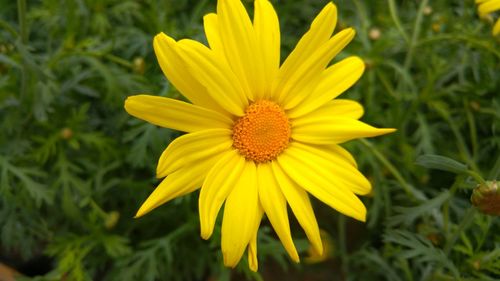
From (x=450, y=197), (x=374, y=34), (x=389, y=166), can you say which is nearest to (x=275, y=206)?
(x=389, y=166)

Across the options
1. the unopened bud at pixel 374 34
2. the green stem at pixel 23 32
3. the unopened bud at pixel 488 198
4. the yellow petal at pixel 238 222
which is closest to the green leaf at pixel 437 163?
the unopened bud at pixel 488 198

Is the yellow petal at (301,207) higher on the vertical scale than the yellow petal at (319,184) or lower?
lower

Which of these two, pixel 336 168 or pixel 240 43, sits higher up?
pixel 240 43

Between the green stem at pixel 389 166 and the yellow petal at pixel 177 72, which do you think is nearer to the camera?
the yellow petal at pixel 177 72

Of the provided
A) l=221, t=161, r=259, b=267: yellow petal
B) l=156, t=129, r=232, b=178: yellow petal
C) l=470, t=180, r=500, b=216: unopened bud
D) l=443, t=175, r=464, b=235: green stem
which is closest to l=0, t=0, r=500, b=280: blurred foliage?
l=443, t=175, r=464, b=235: green stem

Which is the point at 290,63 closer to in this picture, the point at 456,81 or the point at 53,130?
the point at 53,130

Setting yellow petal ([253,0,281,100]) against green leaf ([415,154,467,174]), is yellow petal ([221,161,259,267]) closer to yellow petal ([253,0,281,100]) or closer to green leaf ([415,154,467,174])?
yellow petal ([253,0,281,100])

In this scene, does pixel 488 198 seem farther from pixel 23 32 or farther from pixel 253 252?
pixel 23 32

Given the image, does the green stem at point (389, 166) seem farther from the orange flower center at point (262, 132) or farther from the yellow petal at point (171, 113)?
the yellow petal at point (171, 113)
